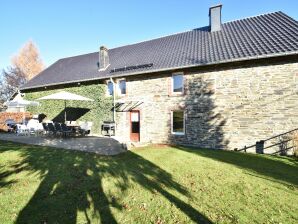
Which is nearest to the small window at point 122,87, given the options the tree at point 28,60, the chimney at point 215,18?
the chimney at point 215,18

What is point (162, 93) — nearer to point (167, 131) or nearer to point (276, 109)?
point (167, 131)

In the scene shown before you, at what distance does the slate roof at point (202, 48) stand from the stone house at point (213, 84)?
0.18 ft

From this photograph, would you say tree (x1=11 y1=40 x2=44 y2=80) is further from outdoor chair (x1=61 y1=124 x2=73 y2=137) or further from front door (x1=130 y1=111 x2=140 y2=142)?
front door (x1=130 y1=111 x2=140 y2=142)

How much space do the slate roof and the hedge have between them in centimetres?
82

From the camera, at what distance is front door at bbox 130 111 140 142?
51.3 ft

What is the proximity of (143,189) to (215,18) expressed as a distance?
15.3 m

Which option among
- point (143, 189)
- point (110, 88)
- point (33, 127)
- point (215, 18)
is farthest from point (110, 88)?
point (143, 189)

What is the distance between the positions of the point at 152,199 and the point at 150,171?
2056 mm

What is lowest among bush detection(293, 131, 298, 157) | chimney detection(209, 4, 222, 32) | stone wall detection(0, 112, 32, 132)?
bush detection(293, 131, 298, 157)

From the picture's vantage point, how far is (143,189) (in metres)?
5.99

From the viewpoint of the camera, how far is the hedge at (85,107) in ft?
56.1

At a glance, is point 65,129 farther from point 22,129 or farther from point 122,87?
point 122,87

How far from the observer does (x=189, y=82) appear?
13516 mm

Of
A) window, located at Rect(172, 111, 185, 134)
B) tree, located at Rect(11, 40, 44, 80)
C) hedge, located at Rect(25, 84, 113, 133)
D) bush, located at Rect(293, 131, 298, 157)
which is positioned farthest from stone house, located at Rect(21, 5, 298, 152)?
tree, located at Rect(11, 40, 44, 80)
